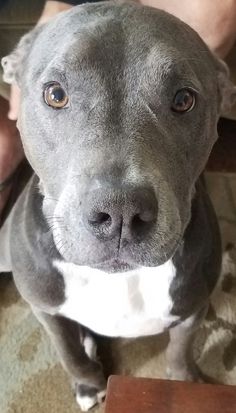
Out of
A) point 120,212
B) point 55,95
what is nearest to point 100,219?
point 120,212

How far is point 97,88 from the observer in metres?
1.01

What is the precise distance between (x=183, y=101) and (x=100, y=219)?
263mm

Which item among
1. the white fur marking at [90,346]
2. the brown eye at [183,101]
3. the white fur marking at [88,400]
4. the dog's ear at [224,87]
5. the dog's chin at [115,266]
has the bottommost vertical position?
the white fur marking at [88,400]

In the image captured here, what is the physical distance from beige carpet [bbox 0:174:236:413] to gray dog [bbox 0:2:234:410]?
1.41 ft

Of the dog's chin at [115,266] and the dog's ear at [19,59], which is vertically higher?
the dog's ear at [19,59]

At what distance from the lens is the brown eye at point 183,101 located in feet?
3.44

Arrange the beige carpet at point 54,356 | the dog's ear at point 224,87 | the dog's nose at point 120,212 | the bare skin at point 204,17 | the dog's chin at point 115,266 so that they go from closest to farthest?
1. the dog's nose at point 120,212
2. the dog's chin at point 115,266
3. the dog's ear at point 224,87
4. the bare skin at point 204,17
5. the beige carpet at point 54,356

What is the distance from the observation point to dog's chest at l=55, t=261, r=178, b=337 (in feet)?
4.11

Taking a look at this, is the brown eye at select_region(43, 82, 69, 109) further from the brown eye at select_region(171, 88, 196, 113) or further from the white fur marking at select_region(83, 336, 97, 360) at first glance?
the white fur marking at select_region(83, 336, 97, 360)

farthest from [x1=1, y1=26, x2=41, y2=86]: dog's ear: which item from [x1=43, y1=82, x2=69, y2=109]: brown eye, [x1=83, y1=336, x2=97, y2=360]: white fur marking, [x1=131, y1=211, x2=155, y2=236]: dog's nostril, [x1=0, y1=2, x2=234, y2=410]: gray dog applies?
[x1=83, y1=336, x2=97, y2=360]: white fur marking

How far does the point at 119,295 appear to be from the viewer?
128 cm

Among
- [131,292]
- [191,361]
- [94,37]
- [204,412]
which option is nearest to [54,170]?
[94,37]

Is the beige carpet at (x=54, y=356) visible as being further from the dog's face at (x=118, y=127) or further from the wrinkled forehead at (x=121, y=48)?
the wrinkled forehead at (x=121, y=48)

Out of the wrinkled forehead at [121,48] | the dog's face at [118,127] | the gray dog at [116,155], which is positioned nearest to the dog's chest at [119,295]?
the gray dog at [116,155]
